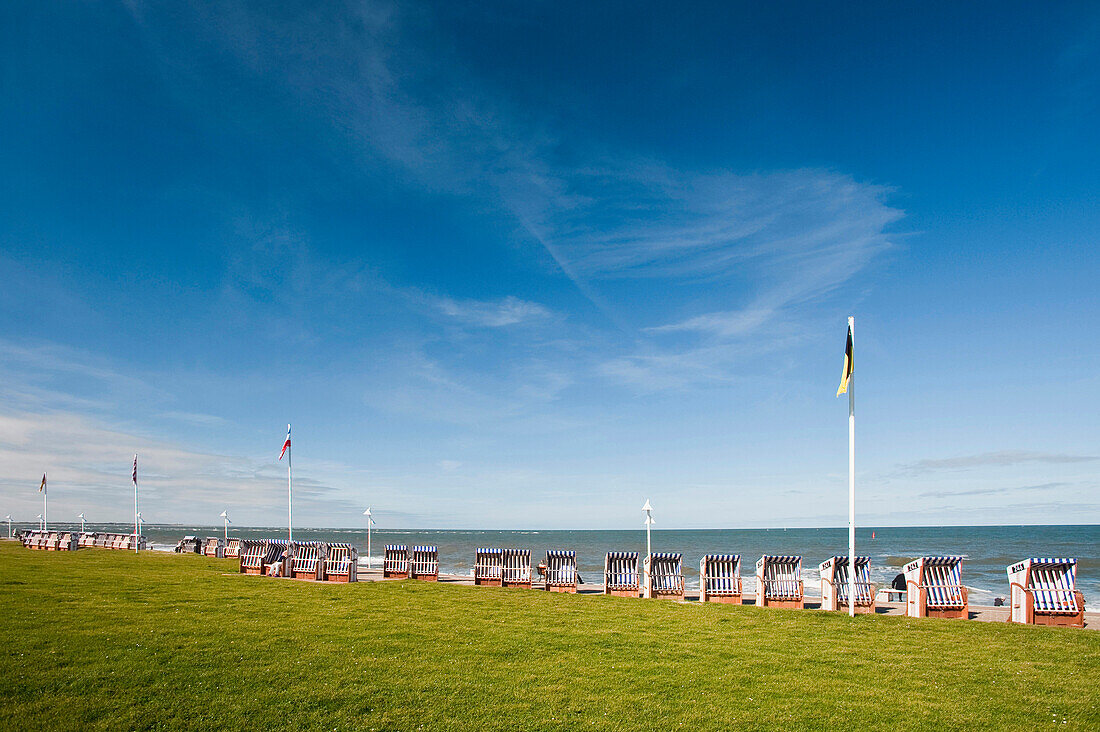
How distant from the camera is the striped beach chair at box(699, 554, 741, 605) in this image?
1645 cm

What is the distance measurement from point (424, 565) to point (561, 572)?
494 cm

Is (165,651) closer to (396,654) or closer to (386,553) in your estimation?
(396,654)

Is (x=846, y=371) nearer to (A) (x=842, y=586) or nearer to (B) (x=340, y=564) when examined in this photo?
(A) (x=842, y=586)

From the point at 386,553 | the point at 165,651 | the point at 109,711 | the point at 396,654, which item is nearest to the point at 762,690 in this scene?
the point at 396,654

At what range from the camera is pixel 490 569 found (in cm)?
1986

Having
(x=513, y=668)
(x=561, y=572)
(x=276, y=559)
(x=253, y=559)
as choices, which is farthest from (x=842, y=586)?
(x=253, y=559)

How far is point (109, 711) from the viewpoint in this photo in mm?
6879

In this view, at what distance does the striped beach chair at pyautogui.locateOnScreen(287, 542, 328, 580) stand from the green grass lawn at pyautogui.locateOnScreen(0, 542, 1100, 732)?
24.1 ft

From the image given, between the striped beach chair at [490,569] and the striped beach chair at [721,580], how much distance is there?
597 centimetres

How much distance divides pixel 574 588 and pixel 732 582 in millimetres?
4516

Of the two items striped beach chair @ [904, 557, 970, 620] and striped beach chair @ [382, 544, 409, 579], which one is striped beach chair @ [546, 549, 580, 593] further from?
striped beach chair @ [904, 557, 970, 620]

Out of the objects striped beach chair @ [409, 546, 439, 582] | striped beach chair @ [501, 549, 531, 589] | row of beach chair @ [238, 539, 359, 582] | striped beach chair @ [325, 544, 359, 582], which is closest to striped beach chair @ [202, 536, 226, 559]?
row of beach chair @ [238, 539, 359, 582]

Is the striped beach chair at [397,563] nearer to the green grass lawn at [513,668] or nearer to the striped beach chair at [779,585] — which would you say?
the green grass lawn at [513,668]

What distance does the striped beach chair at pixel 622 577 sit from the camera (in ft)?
58.7
